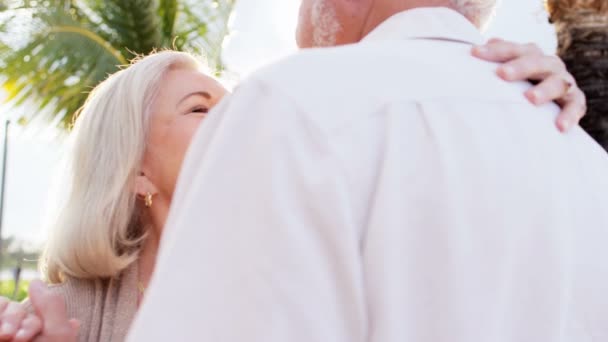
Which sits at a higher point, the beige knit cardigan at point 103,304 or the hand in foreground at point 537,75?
→ the hand in foreground at point 537,75

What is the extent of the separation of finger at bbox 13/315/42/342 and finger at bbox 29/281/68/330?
0.04 meters

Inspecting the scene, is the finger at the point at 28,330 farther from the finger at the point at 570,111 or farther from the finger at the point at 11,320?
the finger at the point at 570,111

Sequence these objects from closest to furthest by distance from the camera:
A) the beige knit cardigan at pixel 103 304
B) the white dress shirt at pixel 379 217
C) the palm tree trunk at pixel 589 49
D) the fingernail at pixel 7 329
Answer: the white dress shirt at pixel 379 217, the fingernail at pixel 7 329, the beige knit cardigan at pixel 103 304, the palm tree trunk at pixel 589 49

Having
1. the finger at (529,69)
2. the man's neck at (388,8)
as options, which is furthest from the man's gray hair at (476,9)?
the finger at (529,69)

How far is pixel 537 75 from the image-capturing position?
1555mm

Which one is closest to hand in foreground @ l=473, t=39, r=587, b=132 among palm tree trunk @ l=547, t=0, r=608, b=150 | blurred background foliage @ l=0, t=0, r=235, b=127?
palm tree trunk @ l=547, t=0, r=608, b=150

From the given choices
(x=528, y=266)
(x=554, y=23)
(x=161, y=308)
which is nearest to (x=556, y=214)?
(x=528, y=266)

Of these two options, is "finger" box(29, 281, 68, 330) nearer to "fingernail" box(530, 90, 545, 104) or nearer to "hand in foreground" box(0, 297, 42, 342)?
"hand in foreground" box(0, 297, 42, 342)

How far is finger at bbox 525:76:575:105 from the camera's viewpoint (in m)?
1.42

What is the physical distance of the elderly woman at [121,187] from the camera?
2971mm

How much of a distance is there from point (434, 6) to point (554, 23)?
3.04 meters

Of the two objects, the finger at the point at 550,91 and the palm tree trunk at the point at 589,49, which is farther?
the palm tree trunk at the point at 589,49

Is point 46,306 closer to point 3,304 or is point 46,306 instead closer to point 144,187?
point 3,304

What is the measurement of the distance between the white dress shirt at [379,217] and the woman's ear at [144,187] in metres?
2.04
